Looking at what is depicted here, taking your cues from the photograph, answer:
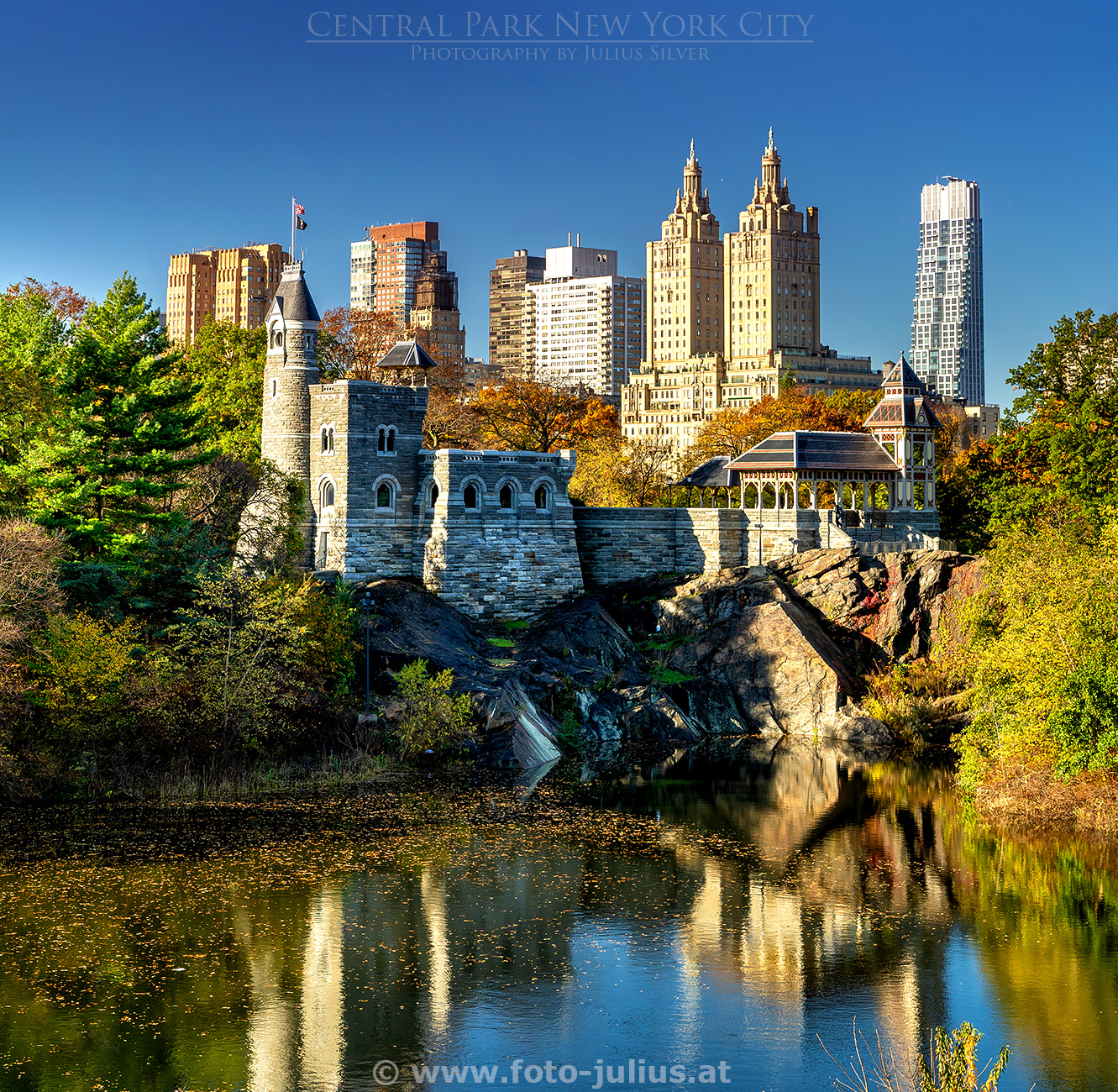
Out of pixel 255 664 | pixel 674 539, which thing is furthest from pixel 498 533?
pixel 255 664

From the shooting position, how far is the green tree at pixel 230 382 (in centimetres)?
6819

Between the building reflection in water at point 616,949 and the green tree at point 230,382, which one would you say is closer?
the building reflection in water at point 616,949

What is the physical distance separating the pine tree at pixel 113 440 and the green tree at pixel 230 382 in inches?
257

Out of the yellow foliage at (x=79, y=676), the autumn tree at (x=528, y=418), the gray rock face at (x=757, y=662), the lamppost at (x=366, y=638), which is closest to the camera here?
the yellow foliage at (x=79, y=676)

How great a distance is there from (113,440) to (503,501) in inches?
738

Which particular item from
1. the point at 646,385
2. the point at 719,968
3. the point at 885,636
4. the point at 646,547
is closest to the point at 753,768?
the point at 885,636

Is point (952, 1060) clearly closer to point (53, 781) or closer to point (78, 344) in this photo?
point (53, 781)

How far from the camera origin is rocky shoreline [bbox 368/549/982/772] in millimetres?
57969

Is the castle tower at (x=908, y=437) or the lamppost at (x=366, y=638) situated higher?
the castle tower at (x=908, y=437)

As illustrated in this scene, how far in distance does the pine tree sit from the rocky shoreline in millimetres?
10524

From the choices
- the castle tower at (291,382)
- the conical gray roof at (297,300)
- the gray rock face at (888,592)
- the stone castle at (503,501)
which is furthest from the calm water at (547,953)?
the conical gray roof at (297,300)
